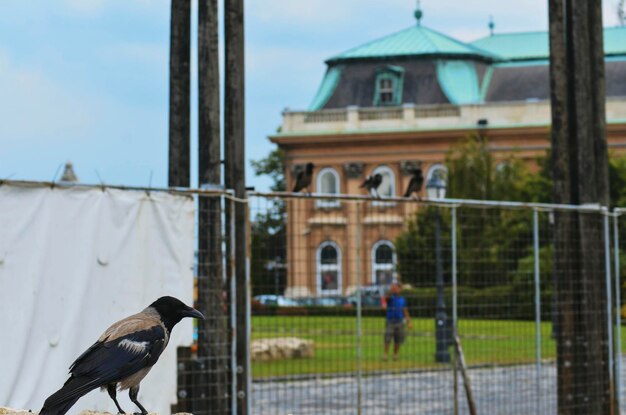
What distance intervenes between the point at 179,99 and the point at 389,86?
83.2 meters

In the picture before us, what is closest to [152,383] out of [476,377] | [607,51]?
[476,377]

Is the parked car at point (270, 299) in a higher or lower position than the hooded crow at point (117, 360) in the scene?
higher

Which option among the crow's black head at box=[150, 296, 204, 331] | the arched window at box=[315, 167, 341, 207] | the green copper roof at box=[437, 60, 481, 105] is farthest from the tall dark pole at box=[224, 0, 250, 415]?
the green copper roof at box=[437, 60, 481, 105]

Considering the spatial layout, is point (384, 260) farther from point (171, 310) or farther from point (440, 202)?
point (171, 310)

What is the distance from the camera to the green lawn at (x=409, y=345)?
1680cm

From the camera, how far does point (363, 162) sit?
298ft

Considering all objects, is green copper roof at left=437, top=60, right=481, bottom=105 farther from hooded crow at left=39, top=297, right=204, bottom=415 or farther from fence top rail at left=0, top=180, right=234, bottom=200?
hooded crow at left=39, top=297, right=204, bottom=415

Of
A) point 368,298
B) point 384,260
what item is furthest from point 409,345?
point 384,260

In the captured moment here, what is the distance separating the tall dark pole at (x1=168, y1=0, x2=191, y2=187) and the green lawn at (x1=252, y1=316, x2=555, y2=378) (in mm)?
3353

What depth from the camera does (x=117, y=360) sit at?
7.00 meters

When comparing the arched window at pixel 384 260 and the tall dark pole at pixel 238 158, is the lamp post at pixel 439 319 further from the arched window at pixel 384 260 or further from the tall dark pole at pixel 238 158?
the tall dark pole at pixel 238 158

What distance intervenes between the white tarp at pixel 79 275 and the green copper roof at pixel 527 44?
7950 cm

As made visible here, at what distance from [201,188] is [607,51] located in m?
79.6

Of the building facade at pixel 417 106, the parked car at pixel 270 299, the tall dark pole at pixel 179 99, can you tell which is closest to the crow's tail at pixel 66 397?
the tall dark pole at pixel 179 99
